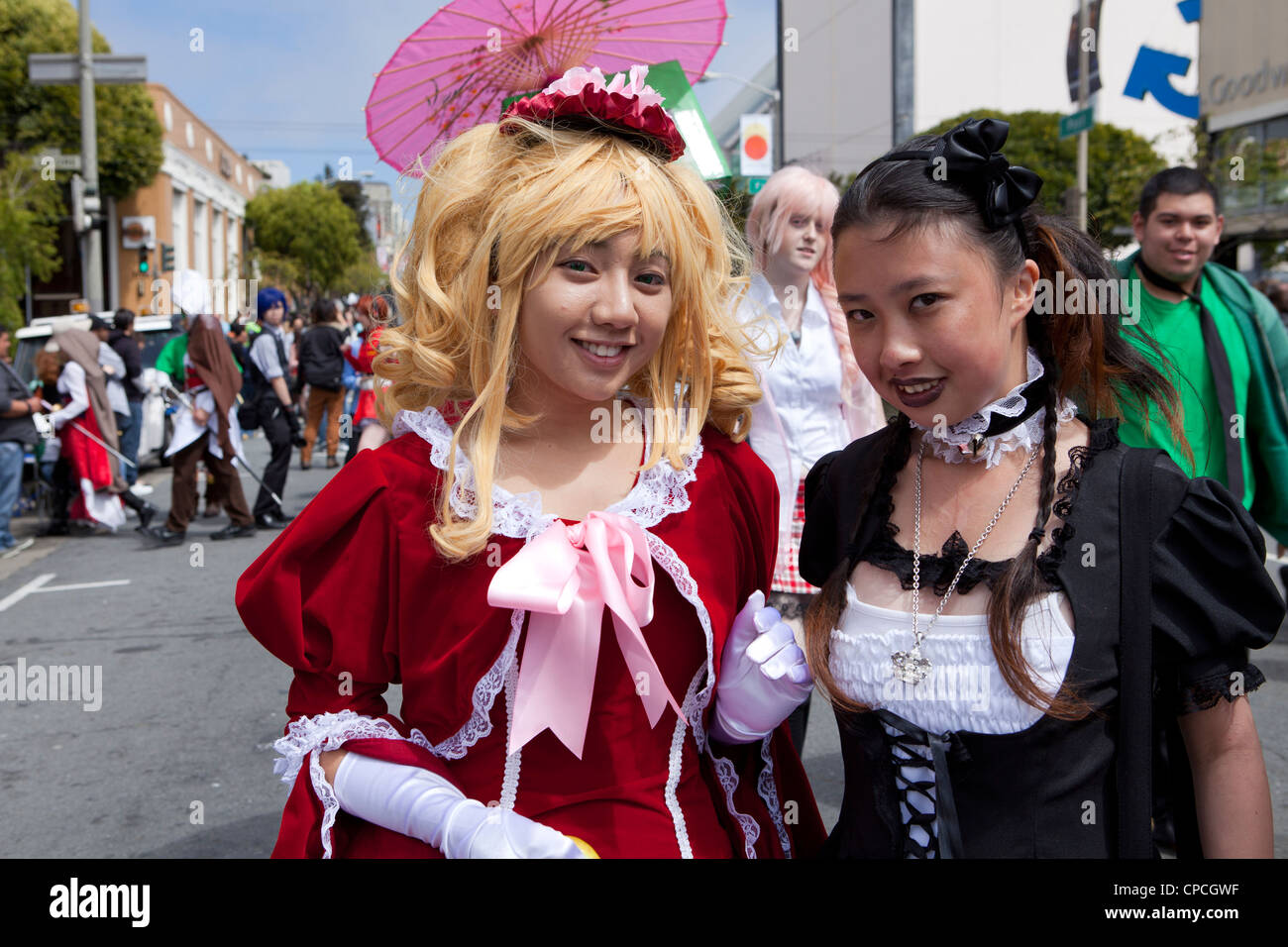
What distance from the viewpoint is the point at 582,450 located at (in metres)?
1.86

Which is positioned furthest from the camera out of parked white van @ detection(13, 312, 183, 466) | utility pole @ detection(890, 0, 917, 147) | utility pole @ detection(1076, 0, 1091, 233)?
utility pole @ detection(890, 0, 917, 147)

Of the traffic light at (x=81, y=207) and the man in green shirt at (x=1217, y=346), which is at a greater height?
the traffic light at (x=81, y=207)

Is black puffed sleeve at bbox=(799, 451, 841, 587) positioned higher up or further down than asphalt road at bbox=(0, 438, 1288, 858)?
higher up

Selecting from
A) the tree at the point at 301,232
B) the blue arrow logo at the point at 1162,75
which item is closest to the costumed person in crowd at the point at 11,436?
the blue arrow logo at the point at 1162,75

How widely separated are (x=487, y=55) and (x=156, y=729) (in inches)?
143

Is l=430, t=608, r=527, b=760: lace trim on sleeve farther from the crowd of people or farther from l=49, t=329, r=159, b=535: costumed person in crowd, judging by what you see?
l=49, t=329, r=159, b=535: costumed person in crowd

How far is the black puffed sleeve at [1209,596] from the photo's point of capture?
4.41 ft

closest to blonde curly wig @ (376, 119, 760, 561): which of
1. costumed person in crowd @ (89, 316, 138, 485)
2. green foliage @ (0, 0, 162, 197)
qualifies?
costumed person in crowd @ (89, 316, 138, 485)

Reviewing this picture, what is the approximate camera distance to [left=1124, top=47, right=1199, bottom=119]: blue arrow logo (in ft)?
61.3

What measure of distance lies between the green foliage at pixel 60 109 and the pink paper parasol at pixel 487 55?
26346 mm

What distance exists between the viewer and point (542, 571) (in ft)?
5.18

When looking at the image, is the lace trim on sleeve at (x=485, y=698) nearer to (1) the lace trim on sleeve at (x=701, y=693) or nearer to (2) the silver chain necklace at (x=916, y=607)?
Result: (1) the lace trim on sleeve at (x=701, y=693)

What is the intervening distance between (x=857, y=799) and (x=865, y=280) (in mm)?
728
